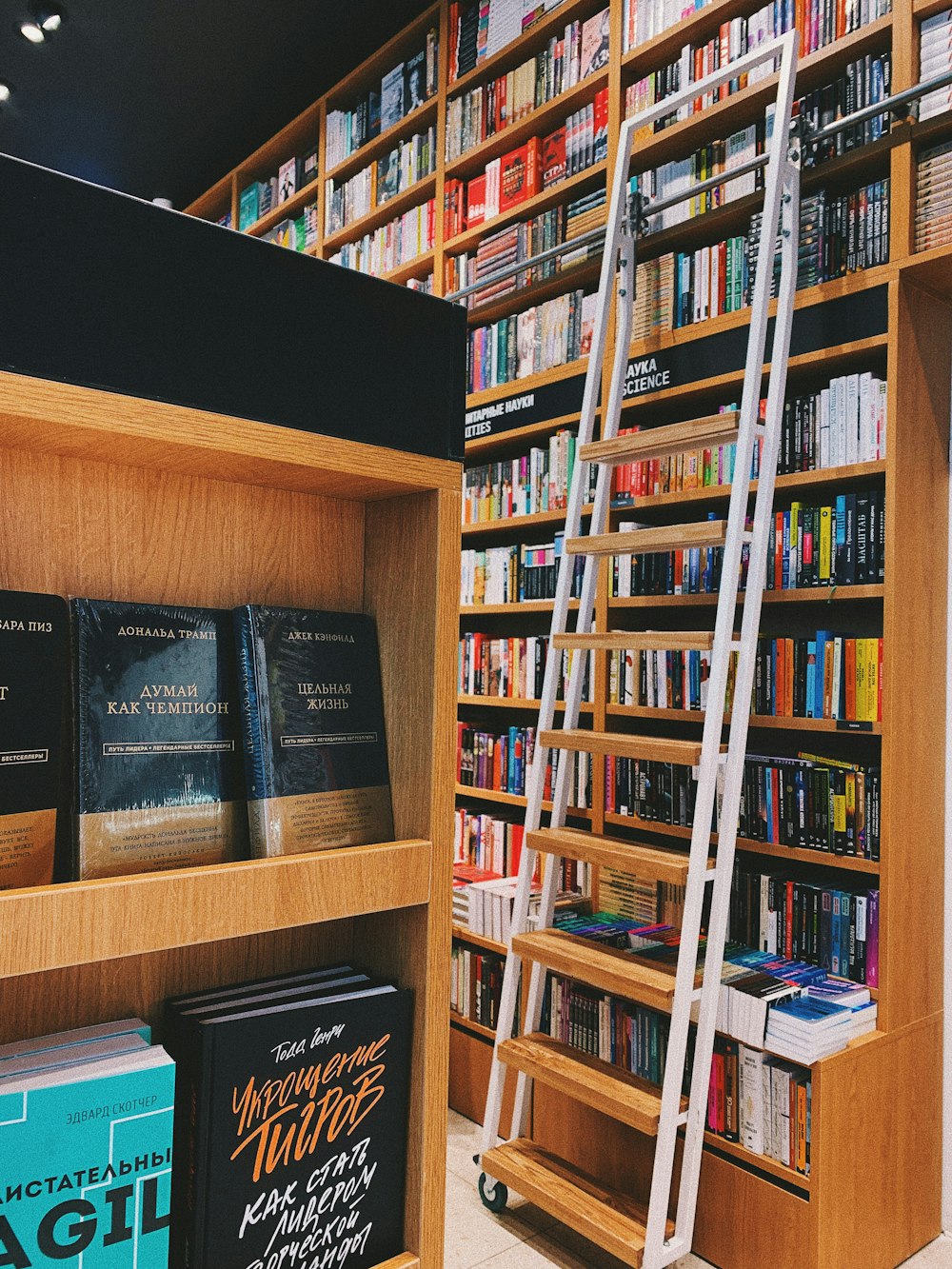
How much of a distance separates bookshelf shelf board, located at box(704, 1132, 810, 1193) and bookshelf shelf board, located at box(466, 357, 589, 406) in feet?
6.63

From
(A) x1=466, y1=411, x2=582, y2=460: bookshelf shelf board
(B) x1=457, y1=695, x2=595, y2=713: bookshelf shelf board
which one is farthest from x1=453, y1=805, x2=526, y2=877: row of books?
(A) x1=466, y1=411, x2=582, y2=460: bookshelf shelf board

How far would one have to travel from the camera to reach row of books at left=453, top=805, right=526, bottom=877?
295 centimetres

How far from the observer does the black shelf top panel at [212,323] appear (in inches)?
27.3

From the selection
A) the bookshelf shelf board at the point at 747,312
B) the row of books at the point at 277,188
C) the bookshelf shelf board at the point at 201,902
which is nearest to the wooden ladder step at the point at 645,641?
the bookshelf shelf board at the point at 747,312

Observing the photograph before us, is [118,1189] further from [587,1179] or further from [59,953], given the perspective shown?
[587,1179]

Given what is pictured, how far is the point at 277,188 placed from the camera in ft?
14.3

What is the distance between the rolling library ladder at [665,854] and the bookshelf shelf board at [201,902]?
44.6 inches

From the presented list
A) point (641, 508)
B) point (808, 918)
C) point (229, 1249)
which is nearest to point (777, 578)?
point (641, 508)

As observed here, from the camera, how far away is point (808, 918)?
7.04 feet

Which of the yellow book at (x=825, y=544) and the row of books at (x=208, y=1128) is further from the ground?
the yellow book at (x=825, y=544)

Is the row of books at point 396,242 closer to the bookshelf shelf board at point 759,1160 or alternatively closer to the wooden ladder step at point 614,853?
the wooden ladder step at point 614,853

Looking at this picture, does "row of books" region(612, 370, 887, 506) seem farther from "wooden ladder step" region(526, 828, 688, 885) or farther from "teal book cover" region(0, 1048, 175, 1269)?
"teal book cover" region(0, 1048, 175, 1269)

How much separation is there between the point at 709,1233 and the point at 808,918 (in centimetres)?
73

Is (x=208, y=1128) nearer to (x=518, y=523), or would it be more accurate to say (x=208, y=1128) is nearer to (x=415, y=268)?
(x=518, y=523)
